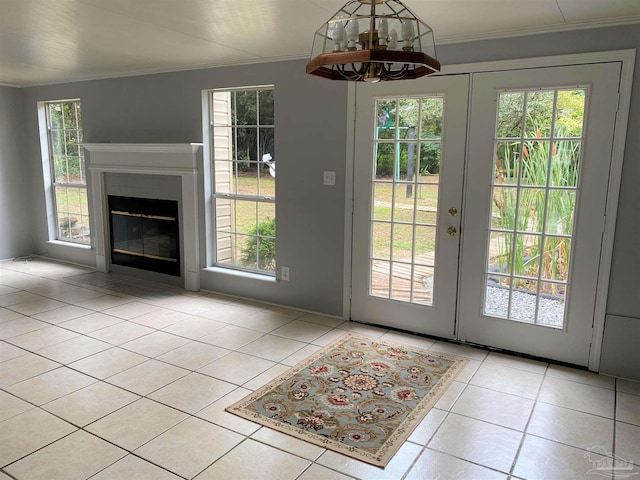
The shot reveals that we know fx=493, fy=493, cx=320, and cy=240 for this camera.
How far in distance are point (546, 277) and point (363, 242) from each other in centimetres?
137

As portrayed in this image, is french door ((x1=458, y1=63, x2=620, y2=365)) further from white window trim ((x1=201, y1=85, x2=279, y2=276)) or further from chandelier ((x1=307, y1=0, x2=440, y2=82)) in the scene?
white window trim ((x1=201, y1=85, x2=279, y2=276))

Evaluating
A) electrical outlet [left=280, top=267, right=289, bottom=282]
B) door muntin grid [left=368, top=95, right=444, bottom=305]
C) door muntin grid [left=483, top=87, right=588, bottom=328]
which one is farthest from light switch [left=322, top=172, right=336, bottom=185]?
door muntin grid [left=483, top=87, right=588, bottom=328]

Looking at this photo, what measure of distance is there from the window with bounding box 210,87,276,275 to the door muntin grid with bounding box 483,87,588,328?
6.54 feet

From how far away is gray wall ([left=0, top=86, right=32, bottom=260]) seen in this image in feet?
19.9

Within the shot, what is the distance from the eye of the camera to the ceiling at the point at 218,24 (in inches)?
107

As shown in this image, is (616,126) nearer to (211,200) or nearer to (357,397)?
(357,397)

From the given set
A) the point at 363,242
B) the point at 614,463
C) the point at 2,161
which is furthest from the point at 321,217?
the point at 2,161

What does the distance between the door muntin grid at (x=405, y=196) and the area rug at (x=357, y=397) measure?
1.86ft

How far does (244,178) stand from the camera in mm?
4707

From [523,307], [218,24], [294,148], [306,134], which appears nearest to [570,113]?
[523,307]

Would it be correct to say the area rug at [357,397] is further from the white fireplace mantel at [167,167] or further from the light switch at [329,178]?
the white fireplace mantel at [167,167]

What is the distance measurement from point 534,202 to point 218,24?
2382 mm

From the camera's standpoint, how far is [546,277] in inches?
132

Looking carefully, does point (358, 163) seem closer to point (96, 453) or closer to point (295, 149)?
point (295, 149)
